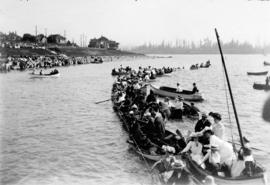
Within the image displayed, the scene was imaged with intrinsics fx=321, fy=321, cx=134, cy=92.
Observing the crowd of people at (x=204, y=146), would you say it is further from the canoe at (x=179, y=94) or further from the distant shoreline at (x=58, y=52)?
the distant shoreline at (x=58, y=52)

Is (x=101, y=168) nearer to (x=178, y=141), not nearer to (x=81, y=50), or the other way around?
(x=178, y=141)

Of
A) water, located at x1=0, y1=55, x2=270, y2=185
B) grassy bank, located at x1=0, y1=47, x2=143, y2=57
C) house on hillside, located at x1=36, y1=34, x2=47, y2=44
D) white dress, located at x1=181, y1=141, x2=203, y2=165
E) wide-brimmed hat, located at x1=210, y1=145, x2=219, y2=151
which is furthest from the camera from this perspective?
house on hillside, located at x1=36, y1=34, x2=47, y2=44

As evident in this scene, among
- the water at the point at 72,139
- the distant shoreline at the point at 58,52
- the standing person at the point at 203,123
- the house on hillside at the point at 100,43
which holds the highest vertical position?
the house on hillside at the point at 100,43

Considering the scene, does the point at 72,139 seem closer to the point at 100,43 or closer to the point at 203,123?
the point at 203,123

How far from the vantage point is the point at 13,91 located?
42875 mm

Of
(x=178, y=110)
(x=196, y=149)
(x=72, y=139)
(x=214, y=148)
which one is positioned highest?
(x=214, y=148)

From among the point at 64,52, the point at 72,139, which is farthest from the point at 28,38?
the point at 72,139

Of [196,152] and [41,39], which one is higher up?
[41,39]

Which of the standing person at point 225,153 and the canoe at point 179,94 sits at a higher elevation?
the standing person at point 225,153

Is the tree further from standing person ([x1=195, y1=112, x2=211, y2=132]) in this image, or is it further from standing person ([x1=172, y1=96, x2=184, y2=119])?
standing person ([x1=195, y1=112, x2=211, y2=132])

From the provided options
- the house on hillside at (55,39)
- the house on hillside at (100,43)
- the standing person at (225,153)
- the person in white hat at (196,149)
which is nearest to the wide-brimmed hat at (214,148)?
the standing person at (225,153)

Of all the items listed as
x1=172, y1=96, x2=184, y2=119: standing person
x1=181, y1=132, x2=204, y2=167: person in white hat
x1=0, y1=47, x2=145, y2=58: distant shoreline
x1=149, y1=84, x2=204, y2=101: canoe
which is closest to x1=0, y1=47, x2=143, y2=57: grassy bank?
x1=0, y1=47, x2=145, y2=58: distant shoreline

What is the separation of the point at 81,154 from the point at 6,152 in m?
4.54

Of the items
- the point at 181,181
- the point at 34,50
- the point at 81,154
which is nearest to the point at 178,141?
the point at 181,181
